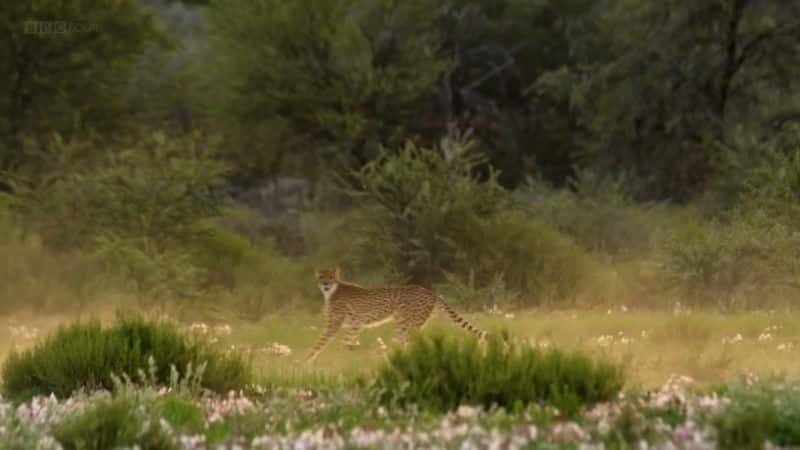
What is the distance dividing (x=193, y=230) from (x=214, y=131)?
1428 cm

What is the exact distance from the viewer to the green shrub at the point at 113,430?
26.5 ft

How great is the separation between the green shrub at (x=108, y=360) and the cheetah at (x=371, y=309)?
9.85 ft

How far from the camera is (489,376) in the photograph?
9602 mm

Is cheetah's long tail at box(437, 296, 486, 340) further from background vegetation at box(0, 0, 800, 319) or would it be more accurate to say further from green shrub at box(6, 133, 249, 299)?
green shrub at box(6, 133, 249, 299)

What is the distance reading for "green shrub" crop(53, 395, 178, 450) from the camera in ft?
26.5

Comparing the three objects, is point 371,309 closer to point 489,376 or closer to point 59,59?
point 489,376

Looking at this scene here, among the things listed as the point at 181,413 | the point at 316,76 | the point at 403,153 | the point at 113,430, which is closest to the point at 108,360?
the point at 181,413

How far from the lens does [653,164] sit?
1288 inches

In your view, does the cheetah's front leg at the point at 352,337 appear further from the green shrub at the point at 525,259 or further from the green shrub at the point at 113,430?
the green shrub at the point at 113,430

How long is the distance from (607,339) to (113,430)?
7.44m

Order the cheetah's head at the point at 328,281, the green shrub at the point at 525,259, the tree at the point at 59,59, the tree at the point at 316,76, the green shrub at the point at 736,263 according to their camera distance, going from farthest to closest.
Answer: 1. the tree at the point at 316,76
2. the tree at the point at 59,59
3. the green shrub at the point at 525,259
4. the green shrub at the point at 736,263
5. the cheetah's head at the point at 328,281

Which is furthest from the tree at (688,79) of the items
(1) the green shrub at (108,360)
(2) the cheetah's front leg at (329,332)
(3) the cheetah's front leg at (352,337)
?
(1) the green shrub at (108,360)

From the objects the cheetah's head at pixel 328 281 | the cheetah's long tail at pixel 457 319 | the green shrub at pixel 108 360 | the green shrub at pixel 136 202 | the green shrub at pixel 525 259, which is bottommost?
the green shrub at pixel 108 360

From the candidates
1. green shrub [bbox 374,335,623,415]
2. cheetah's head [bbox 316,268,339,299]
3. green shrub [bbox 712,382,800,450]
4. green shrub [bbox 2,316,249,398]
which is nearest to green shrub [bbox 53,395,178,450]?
green shrub [bbox 374,335,623,415]
